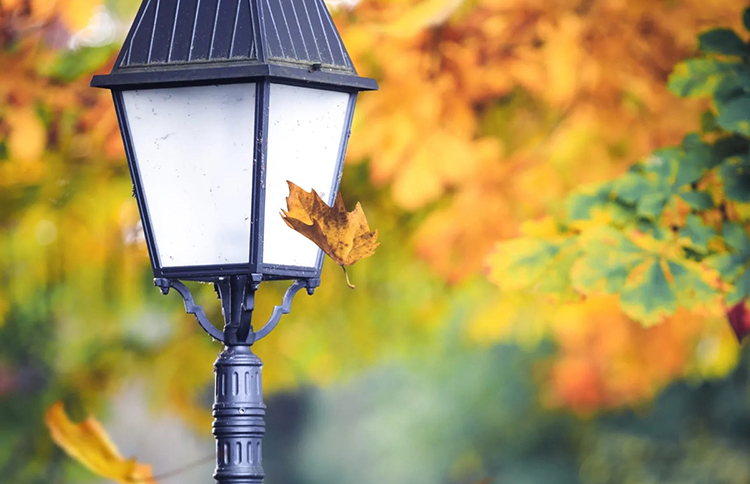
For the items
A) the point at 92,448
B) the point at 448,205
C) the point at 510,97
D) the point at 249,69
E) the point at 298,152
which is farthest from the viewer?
the point at 448,205

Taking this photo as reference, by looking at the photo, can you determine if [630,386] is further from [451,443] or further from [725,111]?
[451,443]

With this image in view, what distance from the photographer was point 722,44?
10.6 ft

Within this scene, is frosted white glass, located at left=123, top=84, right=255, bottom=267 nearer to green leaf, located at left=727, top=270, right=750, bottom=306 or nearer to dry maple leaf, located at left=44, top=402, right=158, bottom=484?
dry maple leaf, located at left=44, top=402, right=158, bottom=484

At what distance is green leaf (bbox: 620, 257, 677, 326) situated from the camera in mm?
2977

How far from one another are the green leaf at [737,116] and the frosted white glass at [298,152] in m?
1.43

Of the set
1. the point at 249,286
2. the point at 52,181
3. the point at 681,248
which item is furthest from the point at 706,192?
the point at 52,181

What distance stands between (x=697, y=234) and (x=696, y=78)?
488mm

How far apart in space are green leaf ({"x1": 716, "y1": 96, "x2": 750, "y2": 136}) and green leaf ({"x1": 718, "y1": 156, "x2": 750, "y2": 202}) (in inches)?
5.3

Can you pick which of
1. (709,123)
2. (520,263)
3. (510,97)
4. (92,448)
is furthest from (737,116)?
(92,448)

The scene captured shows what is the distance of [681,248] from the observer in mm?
3148

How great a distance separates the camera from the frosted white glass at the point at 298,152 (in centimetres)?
194

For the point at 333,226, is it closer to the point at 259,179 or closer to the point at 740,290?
the point at 259,179

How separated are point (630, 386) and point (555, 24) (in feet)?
9.19

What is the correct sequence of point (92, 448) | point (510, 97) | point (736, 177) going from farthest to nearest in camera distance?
1. point (510, 97)
2. point (736, 177)
3. point (92, 448)
